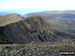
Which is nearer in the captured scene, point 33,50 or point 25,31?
point 33,50

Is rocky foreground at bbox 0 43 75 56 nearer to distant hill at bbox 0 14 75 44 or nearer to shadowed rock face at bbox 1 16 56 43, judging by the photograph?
distant hill at bbox 0 14 75 44

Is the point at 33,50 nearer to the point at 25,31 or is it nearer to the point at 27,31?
the point at 25,31

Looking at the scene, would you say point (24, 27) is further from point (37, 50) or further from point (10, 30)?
point (37, 50)

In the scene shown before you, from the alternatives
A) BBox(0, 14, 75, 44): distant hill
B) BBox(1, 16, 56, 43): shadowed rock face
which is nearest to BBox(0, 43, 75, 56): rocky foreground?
BBox(0, 14, 75, 44): distant hill

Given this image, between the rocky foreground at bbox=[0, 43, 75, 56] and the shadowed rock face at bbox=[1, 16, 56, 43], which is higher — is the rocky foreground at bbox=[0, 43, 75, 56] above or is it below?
above

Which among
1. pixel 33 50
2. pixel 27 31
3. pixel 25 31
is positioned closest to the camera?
pixel 33 50

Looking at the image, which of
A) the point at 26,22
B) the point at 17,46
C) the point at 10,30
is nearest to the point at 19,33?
the point at 10,30

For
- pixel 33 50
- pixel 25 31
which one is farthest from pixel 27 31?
pixel 33 50

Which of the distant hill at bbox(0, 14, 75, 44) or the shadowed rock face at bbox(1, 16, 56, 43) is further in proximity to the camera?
the shadowed rock face at bbox(1, 16, 56, 43)

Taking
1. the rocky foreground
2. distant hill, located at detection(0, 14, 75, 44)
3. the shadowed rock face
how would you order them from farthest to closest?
the shadowed rock face < distant hill, located at detection(0, 14, 75, 44) < the rocky foreground
